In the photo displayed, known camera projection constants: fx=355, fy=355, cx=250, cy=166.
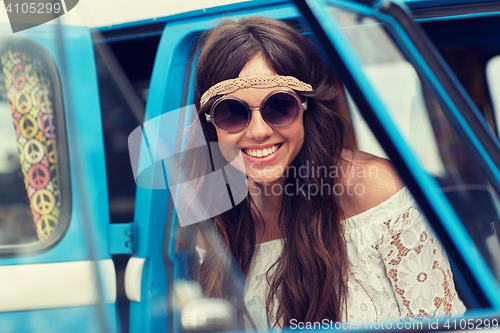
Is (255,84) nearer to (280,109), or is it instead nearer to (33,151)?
(280,109)

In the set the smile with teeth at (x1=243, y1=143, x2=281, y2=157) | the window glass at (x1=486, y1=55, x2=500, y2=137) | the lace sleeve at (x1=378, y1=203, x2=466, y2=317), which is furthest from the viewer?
the window glass at (x1=486, y1=55, x2=500, y2=137)

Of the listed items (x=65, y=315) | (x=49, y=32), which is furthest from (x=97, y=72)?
(x=65, y=315)

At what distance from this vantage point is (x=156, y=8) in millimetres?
1302

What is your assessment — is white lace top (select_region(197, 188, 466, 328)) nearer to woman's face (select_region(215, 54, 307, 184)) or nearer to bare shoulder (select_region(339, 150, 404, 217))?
bare shoulder (select_region(339, 150, 404, 217))

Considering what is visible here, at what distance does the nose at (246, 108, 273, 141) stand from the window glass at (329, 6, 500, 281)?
1.13ft

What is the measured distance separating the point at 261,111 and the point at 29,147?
82 centimetres

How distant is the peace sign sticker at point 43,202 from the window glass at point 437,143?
111 cm

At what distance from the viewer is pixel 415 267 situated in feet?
3.67

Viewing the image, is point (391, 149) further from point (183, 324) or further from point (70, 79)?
point (70, 79)

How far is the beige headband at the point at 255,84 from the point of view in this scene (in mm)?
1075

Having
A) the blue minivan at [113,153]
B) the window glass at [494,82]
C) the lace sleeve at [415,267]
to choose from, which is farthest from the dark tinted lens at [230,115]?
the window glass at [494,82]

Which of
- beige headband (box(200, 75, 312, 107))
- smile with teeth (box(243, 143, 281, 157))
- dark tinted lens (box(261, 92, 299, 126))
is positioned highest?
beige headband (box(200, 75, 312, 107))

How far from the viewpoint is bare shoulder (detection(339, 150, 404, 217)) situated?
1239 millimetres

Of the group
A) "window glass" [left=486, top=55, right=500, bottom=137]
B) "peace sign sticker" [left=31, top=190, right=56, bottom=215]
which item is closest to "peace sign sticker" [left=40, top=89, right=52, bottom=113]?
"peace sign sticker" [left=31, top=190, right=56, bottom=215]
